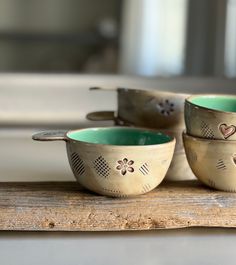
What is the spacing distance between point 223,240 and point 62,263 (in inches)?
6.1

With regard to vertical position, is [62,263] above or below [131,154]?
below

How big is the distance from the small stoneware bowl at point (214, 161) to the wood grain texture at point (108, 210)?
0.04ft

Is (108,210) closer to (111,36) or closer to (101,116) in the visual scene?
(101,116)

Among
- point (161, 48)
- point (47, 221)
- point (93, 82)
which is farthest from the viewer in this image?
point (161, 48)

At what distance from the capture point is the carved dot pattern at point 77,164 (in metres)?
0.53

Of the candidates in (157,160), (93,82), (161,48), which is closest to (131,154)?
(157,160)

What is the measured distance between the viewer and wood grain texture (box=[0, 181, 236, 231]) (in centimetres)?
50

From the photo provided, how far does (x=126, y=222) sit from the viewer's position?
500 millimetres

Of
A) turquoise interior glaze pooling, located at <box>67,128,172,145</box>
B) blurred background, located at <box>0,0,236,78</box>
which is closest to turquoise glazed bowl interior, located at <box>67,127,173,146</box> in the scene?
turquoise interior glaze pooling, located at <box>67,128,172,145</box>

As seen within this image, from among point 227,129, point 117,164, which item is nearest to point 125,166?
point 117,164

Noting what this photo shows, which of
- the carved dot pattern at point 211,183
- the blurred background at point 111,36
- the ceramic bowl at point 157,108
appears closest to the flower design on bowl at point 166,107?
the ceramic bowl at point 157,108

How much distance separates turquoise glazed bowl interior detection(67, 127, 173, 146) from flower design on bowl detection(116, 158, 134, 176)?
7 centimetres

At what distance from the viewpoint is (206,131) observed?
55 cm

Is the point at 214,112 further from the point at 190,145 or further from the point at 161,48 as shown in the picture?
the point at 161,48
